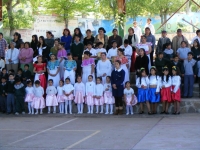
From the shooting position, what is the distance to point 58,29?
4316cm

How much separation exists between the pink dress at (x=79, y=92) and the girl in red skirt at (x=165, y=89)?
276cm

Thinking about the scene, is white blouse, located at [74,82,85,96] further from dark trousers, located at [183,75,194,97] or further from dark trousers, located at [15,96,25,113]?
dark trousers, located at [183,75,194,97]

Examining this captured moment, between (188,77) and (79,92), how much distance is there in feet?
12.3

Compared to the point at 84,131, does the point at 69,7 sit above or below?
above

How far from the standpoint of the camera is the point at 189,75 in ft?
56.4

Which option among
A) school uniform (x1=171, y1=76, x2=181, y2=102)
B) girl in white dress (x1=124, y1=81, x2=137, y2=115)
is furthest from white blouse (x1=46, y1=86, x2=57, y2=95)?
school uniform (x1=171, y1=76, x2=181, y2=102)

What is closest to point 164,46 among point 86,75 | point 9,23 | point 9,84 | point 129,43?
point 129,43

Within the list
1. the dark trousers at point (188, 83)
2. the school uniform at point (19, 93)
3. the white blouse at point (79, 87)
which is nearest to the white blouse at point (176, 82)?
the dark trousers at point (188, 83)

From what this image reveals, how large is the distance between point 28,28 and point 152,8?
34.6ft

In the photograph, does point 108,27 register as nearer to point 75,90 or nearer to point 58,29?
point 58,29

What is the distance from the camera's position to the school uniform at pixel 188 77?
17172 mm

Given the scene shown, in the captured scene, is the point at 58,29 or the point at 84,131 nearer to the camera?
the point at 84,131

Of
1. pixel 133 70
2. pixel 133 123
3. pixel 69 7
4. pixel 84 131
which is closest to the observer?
pixel 84 131

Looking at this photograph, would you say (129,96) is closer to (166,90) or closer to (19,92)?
(166,90)
